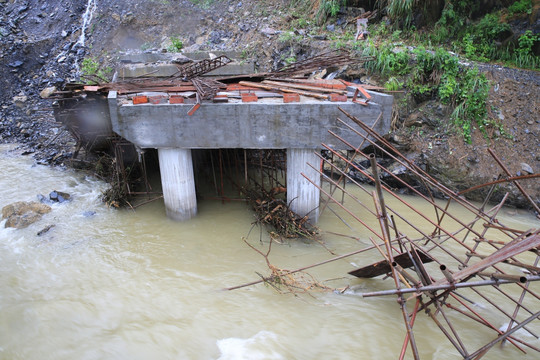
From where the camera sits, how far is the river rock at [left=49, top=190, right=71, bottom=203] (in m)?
9.34

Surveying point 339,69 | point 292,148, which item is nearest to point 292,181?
point 292,148

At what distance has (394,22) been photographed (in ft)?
43.9

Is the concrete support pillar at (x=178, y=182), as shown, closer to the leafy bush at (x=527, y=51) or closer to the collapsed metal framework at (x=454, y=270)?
the collapsed metal framework at (x=454, y=270)

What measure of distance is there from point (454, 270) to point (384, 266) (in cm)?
227

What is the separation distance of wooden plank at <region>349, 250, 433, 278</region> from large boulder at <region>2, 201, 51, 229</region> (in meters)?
7.53

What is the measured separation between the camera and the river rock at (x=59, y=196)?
934 cm

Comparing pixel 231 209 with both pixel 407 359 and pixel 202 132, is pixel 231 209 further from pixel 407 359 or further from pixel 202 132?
pixel 407 359

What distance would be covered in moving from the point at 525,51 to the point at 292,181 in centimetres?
923

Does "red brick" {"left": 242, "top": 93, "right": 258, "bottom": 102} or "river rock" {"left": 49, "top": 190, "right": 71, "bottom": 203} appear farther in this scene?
"river rock" {"left": 49, "top": 190, "right": 71, "bottom": 203}

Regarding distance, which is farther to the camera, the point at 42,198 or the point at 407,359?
the point at 42,198

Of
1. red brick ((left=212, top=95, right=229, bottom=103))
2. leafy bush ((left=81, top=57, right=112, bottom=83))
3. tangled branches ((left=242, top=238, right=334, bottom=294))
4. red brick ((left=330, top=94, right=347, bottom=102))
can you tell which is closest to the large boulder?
red brick ((left=212, top=95, right=229, bottom=103))

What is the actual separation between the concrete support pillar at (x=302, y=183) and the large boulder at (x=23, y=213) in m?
6.16

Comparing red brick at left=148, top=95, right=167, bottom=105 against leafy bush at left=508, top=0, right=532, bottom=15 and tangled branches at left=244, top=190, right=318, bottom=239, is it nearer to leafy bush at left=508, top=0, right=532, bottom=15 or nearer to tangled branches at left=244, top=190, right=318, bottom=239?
tangled branches at left=244, top=190, right=318, bottom=239

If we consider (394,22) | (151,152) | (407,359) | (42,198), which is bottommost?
(407,359)
